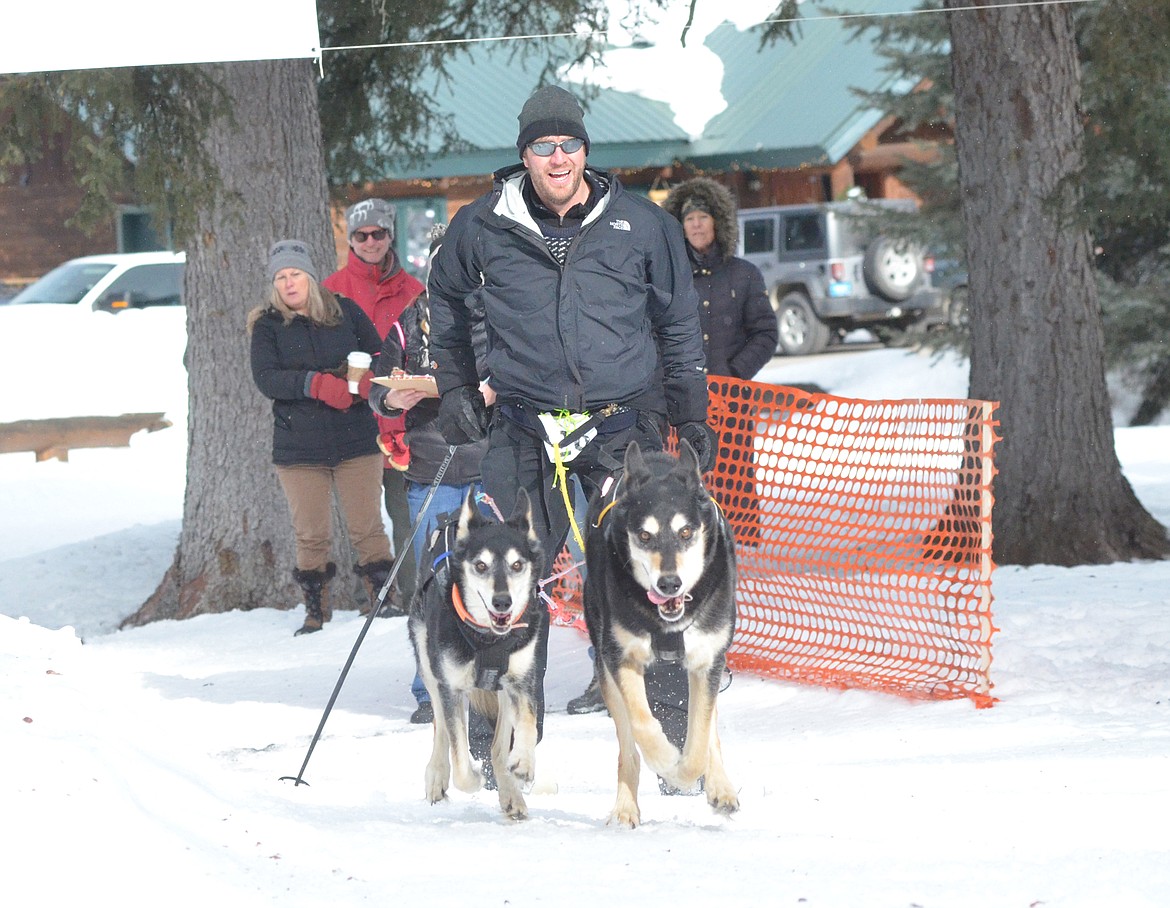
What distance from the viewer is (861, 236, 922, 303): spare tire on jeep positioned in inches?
870

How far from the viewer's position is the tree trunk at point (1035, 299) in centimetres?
845

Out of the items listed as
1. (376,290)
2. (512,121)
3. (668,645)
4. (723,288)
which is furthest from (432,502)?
(512,121)

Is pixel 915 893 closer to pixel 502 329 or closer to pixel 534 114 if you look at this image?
pixel 502 329

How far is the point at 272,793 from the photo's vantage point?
471cm

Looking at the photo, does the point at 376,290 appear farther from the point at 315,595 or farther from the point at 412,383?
the point at 412,383

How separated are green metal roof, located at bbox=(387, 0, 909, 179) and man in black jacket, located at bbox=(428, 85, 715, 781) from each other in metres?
16.8

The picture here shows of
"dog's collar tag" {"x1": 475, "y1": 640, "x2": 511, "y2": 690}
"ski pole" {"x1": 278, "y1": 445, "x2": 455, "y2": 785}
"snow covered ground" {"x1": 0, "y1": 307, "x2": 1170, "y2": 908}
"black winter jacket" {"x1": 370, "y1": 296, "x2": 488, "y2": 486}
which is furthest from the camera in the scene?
"black winter jacket" {"x1": 370, "y1": 296, "x2": 488, "y2": 486}

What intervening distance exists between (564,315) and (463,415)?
1.74 feet

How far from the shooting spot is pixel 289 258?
7340mm

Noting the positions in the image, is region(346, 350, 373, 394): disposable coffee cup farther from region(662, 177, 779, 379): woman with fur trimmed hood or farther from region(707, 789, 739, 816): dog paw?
region(707, 789, 739, 816): dog paw

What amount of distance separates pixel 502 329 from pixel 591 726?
6.39 ft

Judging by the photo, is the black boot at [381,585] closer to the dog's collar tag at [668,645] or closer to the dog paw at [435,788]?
the dog paw at [435,788]

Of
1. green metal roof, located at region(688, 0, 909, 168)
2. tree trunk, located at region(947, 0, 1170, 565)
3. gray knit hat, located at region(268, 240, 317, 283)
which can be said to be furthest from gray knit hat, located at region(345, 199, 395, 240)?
green metal roof, located at region(688, 0, 909, 168)

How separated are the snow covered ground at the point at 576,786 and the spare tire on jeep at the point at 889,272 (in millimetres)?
14363
